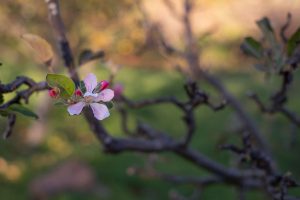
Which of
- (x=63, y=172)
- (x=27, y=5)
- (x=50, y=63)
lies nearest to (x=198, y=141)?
(x=63, y=172)

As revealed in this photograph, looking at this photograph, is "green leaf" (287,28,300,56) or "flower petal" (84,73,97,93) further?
"green leaf" (287,28,300,56)

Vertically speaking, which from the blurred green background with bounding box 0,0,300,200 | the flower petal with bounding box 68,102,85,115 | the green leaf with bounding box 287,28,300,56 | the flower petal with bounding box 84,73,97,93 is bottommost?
the flower petal with bounding box 68,102,85,115

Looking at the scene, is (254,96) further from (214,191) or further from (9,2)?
(214,191)

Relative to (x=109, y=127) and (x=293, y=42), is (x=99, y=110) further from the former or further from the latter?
(x=109, y=127)

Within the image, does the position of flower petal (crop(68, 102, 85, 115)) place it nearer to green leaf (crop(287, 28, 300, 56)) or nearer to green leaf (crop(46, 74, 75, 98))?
green leaf (crop(46, 74, 75, 98))

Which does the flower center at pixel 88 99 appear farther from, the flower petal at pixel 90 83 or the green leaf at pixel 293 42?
the green leaf at pixel 293 42

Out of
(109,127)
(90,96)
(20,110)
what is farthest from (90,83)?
(109,127)

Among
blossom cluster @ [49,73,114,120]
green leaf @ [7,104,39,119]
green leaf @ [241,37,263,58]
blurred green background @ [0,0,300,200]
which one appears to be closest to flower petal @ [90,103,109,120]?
blossom cluster @ [49,73,114,120]

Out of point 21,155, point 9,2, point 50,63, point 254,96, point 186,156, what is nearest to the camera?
point 50,63
